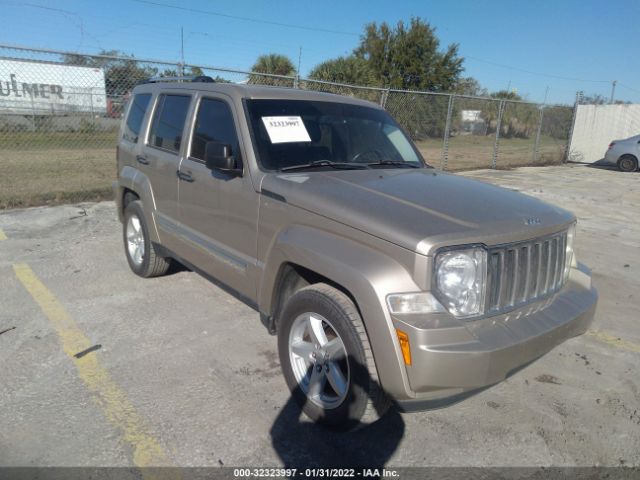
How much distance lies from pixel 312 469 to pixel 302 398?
0.48 metres

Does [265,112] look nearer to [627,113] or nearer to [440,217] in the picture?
[440,217]

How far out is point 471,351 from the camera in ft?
7.43

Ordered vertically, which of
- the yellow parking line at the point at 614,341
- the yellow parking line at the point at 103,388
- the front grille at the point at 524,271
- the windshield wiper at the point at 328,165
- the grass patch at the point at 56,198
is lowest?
the yellow parking line at the point at 103,388

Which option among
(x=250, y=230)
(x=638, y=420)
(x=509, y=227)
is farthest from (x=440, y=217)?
(x=638, y=420)

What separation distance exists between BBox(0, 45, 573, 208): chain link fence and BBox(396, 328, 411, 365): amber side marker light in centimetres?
579

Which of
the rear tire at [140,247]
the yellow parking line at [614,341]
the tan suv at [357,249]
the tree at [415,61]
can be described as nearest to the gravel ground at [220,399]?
the yellow parking line at [614,341]

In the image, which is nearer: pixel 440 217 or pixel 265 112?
pixel 440 217

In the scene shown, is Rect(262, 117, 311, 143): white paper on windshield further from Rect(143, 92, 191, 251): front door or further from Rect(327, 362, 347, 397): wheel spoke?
Rect(327, 362, 347, 397): wheel spoke

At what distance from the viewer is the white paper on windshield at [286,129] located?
3.48 m

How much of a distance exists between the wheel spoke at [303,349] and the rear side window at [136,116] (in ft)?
9.90

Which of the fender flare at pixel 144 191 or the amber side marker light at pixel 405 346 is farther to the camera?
the fender flare at pixel 144 191

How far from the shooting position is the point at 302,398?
2939 mm

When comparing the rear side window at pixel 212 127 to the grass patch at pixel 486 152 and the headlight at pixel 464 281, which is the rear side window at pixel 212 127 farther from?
the grass patch at pixel 486 152

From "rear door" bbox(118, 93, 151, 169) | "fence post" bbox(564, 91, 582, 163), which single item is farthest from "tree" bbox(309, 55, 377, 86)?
"rear door" bbox(118, 93, 151, 169)
